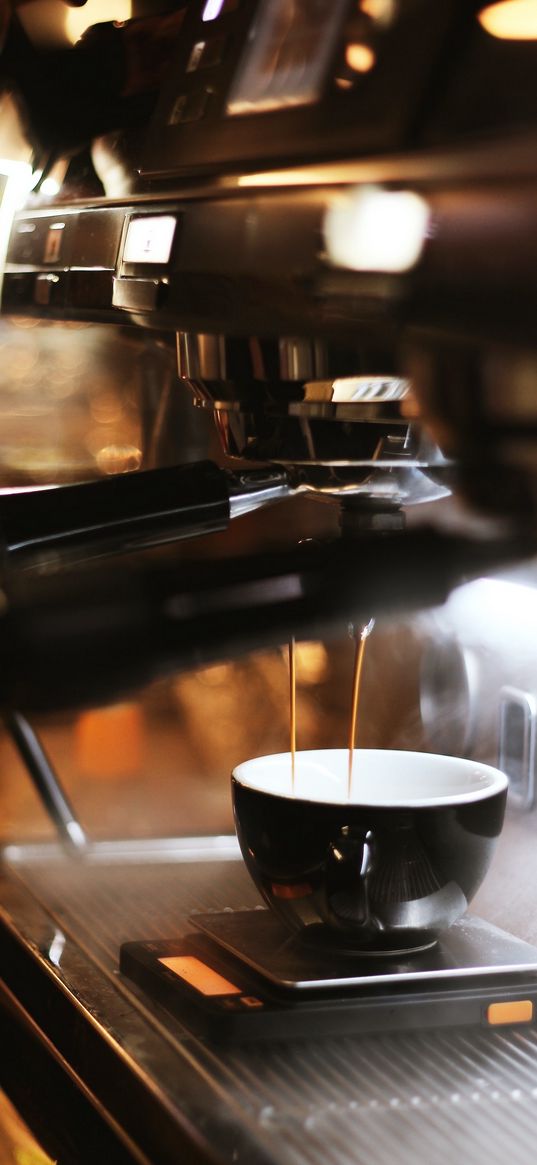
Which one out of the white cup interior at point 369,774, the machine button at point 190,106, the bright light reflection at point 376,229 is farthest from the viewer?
the white cup interior at point 369,774

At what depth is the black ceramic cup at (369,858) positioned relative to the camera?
489 millimetres

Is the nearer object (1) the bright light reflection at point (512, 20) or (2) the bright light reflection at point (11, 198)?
(1) the bright light reflection at point (512, 20)

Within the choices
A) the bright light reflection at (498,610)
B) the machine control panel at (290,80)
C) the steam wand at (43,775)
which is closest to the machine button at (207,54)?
the machine control panel at (290,80)

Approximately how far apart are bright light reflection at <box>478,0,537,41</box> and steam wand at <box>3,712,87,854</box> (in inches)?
23.5

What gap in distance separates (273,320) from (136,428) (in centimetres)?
58

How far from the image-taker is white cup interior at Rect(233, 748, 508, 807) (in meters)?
0.56

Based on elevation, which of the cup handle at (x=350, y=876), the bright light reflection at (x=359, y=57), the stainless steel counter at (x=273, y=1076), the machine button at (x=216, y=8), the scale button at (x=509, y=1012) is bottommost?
the stainless steel counter at (x=273, y=1076)

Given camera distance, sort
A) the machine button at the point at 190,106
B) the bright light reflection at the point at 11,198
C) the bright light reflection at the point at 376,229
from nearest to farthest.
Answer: the bright light reflection at the point at 376,229, the machine button at the point at 190,106, the bright light reflection at the point at 11,198

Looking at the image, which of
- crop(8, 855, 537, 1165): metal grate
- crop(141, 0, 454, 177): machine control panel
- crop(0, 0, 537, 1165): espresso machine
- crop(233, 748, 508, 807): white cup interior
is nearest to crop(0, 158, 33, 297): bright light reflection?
crop(0, 0, 537, 1165): espresso machine

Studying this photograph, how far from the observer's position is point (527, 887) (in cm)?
62

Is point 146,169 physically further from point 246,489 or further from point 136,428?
point 136,428

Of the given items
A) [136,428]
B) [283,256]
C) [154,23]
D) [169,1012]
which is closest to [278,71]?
[283,256]

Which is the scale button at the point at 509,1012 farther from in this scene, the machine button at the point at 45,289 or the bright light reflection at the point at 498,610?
the machine button at the point at 45,289

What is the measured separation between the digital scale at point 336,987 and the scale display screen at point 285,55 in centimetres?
32
